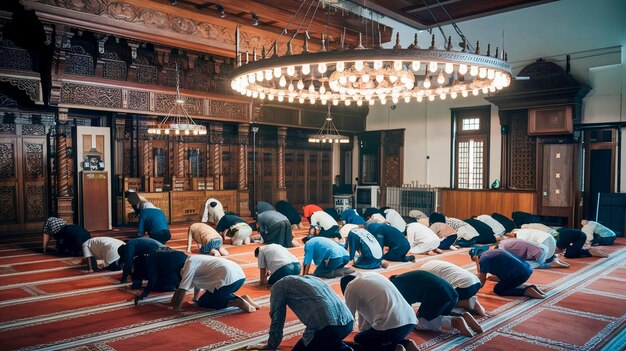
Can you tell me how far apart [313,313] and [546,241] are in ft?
12.8

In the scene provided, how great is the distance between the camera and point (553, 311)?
3947mm

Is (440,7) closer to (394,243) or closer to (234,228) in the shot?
(394,243)

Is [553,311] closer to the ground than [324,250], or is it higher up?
closer to the ground

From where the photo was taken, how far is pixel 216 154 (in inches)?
406

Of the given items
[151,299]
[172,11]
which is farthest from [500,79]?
[172,11]

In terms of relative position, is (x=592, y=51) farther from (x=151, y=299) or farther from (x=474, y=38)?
(x=151, y=299)

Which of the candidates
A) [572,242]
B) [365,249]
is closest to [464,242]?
[572,242]

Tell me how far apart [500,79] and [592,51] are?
4.47 m

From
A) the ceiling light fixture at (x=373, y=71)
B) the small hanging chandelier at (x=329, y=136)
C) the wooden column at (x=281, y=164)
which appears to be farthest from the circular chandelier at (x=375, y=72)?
the wooden column at (x=281, y=164)

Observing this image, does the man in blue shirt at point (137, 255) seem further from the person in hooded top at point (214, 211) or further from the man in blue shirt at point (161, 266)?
the person in hooded top at point (214, 211)

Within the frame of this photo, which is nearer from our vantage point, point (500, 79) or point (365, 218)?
point (500, 79)

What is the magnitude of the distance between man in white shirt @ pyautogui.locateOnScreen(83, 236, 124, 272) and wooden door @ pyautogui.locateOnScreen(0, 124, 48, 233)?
3551 millimetres

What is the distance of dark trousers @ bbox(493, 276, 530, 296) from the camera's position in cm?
430

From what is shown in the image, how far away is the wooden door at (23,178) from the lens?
7.90 m
